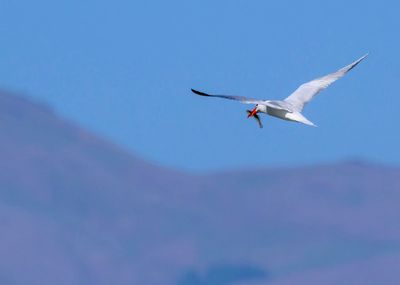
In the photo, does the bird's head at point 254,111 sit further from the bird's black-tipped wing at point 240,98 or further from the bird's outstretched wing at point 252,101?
the bird's black-tipped wing at point 240,98

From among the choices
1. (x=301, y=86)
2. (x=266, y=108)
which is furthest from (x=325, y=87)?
(x=266, y=108)

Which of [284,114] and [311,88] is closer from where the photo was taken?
[284,114]

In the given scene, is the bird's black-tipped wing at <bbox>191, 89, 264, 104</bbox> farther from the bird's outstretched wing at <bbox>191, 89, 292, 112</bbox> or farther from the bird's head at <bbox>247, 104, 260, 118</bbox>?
the bird's head at <bbox>247, 104, 260, 118</bbox>

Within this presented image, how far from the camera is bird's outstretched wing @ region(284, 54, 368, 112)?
44.5 meters

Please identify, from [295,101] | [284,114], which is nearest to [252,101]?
[284,114]

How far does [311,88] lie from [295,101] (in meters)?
2.47

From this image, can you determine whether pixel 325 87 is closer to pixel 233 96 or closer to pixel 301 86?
pixel 301 86

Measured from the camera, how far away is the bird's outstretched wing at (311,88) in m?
44.5

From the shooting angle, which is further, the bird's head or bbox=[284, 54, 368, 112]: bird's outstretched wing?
bbox=[284, 54, 368, 112]: bird's outstretched wing

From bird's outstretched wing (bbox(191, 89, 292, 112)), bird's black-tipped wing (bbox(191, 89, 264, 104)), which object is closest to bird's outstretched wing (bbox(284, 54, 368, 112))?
bird's outstretched wing (bbox(191, 89, 292, 112))

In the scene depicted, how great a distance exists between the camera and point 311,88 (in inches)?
1852

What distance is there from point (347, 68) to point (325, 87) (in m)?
2.11

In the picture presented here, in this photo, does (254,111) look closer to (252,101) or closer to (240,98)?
(252,101)

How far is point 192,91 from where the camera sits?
125 feet
